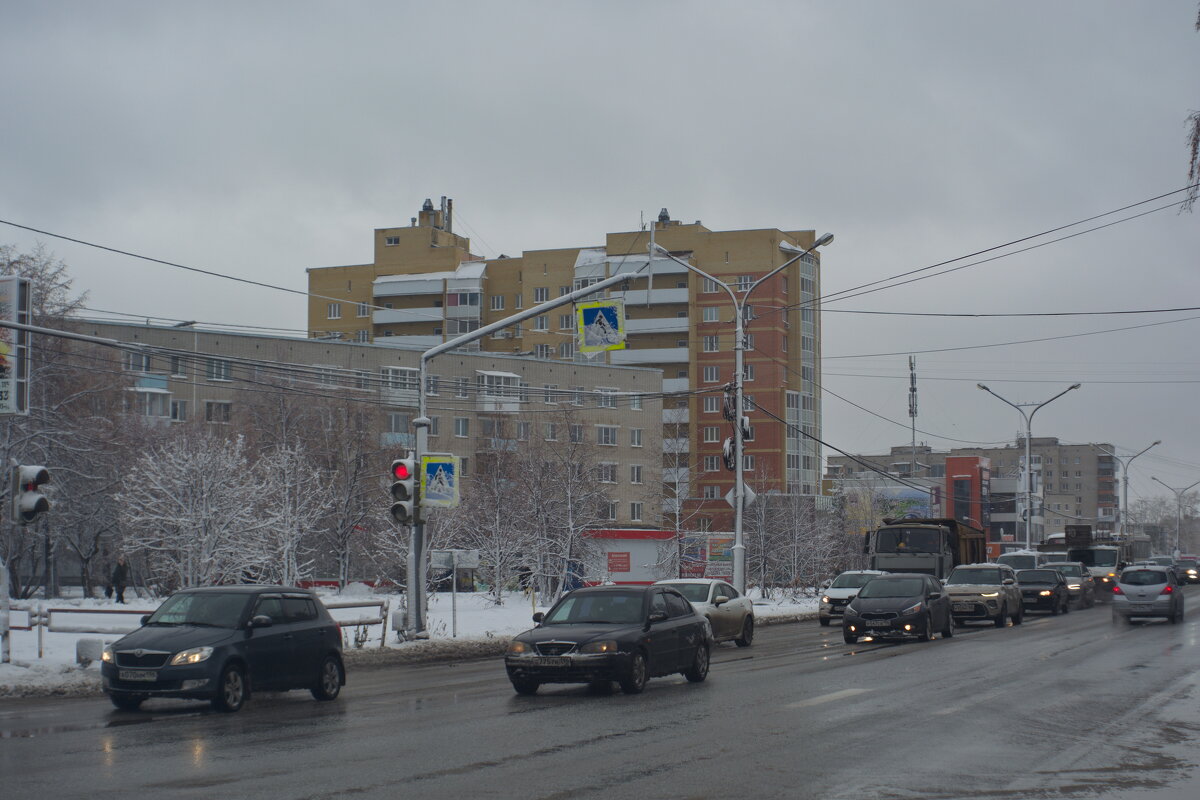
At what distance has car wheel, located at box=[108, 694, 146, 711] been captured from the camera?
15945mm

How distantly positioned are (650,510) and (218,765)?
3271 inches

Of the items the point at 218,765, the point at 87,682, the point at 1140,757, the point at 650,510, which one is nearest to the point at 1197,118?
the point at 1140,757

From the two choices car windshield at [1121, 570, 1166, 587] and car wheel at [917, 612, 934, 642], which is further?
car windshield at [1121, 570, 1166, 587]

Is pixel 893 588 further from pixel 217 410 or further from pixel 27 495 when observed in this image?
pixel 217 410

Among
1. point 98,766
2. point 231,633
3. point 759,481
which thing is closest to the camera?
point 98,766

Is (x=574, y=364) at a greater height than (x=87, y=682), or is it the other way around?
(x=574, y=364)

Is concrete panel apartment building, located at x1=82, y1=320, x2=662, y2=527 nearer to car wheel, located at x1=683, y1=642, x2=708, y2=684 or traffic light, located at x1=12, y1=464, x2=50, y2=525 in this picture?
traffic light, located at x1=12, y1=464, x2=50, y2=525

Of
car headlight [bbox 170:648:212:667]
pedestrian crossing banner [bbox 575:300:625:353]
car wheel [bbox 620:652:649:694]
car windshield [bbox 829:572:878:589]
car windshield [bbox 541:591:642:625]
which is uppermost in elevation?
pedestrian crossing banner [bbox 575:300:625:353]

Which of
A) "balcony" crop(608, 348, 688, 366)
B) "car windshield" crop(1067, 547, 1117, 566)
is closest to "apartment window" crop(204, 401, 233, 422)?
"balcony" crop(608, 348, 688, 366)

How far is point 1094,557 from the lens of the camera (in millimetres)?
63625

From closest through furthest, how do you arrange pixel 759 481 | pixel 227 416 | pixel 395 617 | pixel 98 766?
pixel 98 766 < pixel 395 617 < pixel 227 416 < pixel 759 481

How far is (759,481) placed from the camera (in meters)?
84.4

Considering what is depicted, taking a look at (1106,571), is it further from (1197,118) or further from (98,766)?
(98,766)

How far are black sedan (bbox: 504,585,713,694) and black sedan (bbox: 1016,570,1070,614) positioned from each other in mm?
27579
